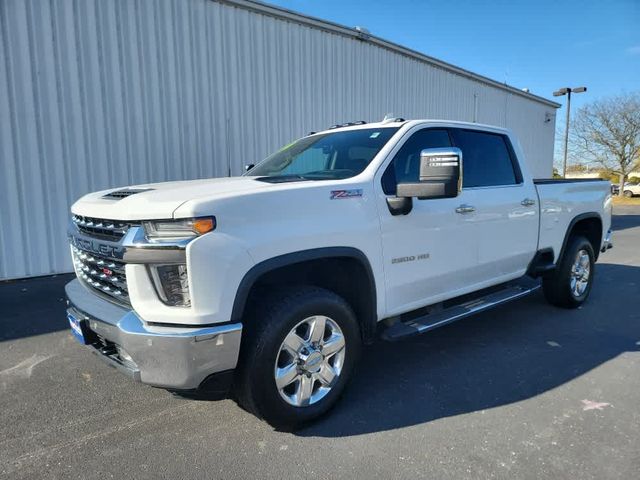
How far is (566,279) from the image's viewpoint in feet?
16.8

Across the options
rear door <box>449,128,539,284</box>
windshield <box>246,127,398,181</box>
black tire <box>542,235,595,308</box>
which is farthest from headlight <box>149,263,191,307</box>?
black tire <box>542,235,595,308</box>

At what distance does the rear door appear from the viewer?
12.8 ft

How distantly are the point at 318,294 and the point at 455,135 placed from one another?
2.09m

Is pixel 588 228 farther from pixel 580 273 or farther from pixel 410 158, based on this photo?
pixel 410 158

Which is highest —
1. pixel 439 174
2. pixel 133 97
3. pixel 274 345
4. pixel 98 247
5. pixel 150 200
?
pixel 133 97

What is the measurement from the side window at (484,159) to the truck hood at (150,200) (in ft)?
6.53

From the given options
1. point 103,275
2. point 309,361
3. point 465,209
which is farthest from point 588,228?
point 103,275

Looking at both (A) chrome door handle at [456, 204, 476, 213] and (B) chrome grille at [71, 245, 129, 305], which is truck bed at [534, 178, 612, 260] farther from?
(B) chrome grille at [71, 245, 129, 305]

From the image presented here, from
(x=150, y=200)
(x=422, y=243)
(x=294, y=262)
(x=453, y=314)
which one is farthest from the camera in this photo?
(x=453, y=314)

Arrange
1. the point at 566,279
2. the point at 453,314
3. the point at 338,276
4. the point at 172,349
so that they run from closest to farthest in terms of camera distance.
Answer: the point at 172,349 → the point at 338,276 → the point at 453,314 → the point at 566,279

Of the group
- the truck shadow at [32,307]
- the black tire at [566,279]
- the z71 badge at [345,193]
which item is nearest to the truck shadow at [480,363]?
the black tire at [566,279]

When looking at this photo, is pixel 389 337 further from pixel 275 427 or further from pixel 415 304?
pixel 275 427

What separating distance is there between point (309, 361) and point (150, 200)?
4.27ft

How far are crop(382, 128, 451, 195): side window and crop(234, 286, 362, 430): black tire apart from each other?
0.93m
